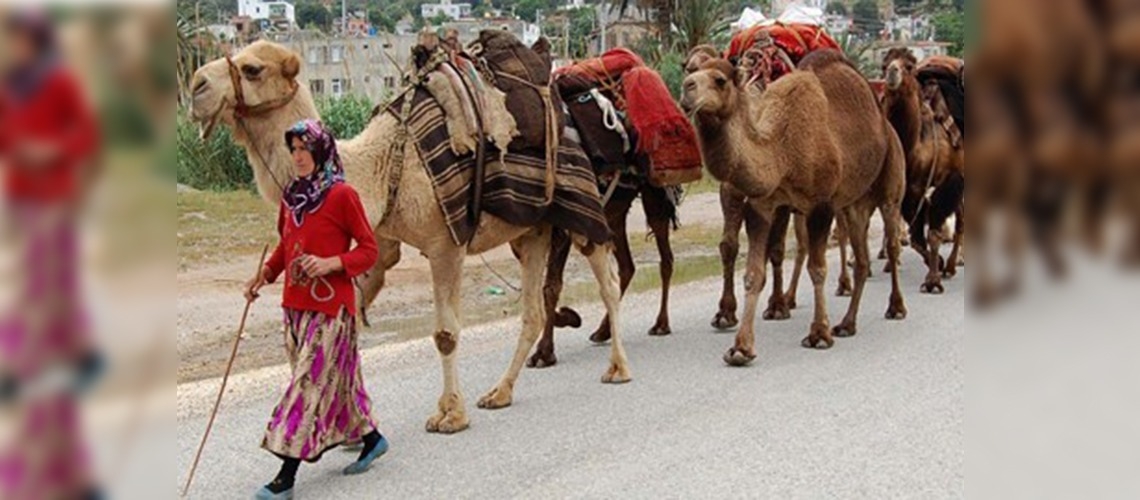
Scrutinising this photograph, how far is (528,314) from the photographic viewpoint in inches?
293

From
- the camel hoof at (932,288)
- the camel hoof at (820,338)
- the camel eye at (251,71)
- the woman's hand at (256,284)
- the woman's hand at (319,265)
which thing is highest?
the camel eye at (251,71)

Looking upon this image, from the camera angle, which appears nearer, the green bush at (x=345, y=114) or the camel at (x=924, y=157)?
the camel at (x=924, y=157)

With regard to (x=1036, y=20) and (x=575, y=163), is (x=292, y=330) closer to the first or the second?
(x=575, y=163)

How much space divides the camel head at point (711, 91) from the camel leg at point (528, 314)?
1168 millimetres

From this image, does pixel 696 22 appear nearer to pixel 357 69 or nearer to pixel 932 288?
pixel 357 69

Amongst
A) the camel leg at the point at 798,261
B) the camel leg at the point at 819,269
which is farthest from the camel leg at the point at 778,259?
the camel leg at the point at 819,269

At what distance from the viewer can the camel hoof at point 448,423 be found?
6840 mm

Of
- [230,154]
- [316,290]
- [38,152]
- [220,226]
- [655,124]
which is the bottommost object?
[220,226]

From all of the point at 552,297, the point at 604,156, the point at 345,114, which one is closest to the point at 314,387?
the point at 552,297

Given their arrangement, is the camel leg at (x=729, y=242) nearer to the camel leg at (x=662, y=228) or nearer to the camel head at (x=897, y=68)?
the camel leg at (x=662, y=228)

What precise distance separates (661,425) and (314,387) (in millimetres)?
2202

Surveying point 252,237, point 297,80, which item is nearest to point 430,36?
point 297,80

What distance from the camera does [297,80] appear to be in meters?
6.36

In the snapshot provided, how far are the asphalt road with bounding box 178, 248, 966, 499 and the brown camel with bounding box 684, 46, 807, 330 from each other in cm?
33
